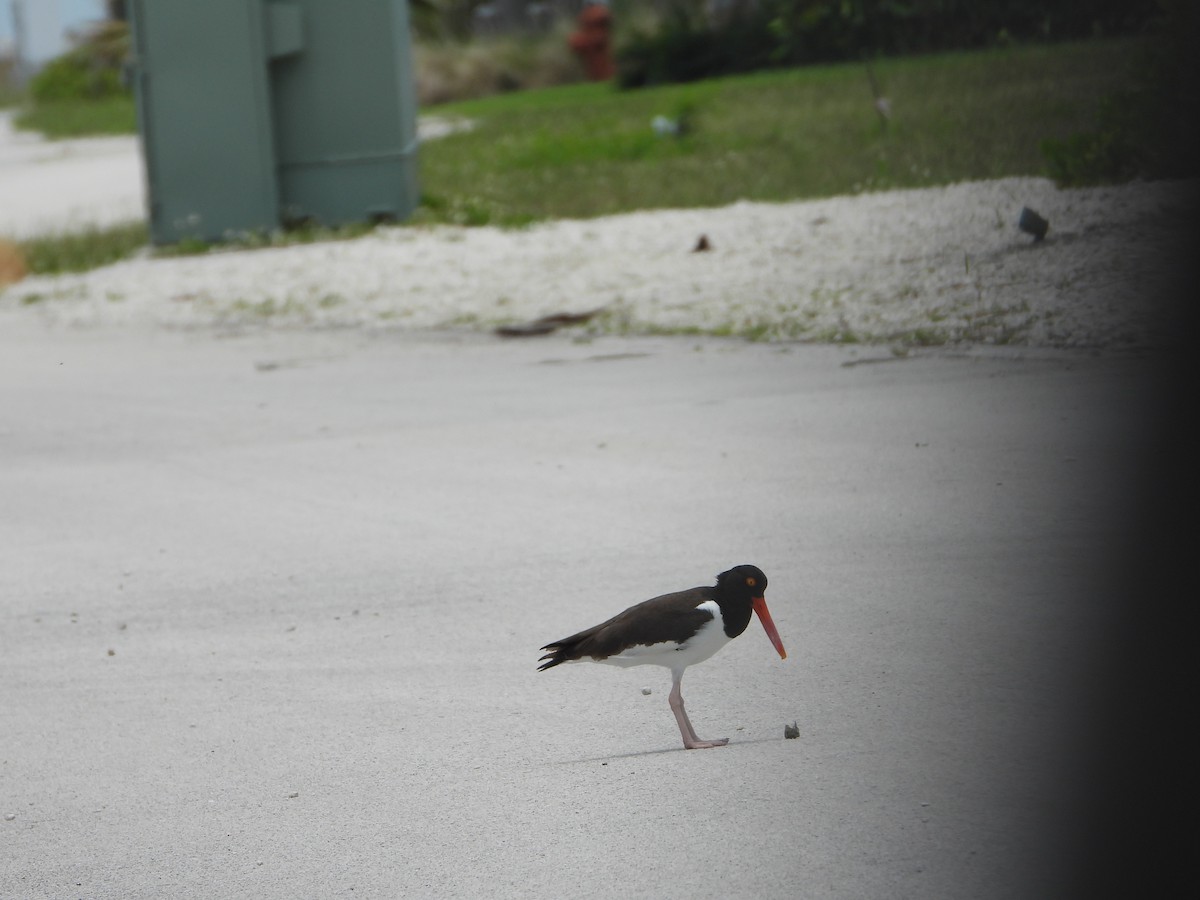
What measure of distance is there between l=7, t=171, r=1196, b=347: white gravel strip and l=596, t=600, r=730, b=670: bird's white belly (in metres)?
4.52

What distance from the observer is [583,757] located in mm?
3736

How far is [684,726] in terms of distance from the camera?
3605 mm

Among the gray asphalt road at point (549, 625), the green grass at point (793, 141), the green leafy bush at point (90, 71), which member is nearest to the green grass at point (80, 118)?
the green leafy bush at point (90, 71)

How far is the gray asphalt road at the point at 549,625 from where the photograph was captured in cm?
330

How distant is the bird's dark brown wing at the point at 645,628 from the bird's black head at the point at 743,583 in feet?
0.14

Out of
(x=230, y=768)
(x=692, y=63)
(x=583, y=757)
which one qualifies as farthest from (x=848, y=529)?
(x=692, y=63)

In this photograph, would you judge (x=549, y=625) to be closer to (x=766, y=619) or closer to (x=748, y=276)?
(x=766, y=619)

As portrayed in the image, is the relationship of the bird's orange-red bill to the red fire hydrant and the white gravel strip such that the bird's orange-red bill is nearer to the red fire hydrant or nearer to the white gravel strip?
the white gravel strip

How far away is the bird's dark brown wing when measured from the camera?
338 cm

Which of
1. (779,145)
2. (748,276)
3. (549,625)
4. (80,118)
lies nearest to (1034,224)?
(748,276)

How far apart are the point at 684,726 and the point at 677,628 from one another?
13.6 inches

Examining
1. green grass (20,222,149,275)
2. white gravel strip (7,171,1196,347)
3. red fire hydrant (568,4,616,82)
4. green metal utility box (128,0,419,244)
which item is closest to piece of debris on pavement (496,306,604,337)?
white gravel strip (7,171,1196,347)

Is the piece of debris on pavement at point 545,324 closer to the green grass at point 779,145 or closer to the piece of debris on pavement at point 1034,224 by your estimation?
the piece of debris on pavement at point 1034,224

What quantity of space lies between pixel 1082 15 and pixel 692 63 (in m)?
17.1
